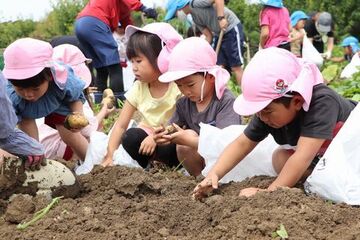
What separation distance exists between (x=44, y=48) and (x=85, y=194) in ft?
3.32

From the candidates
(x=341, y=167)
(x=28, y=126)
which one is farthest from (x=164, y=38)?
(x=341, y=167)

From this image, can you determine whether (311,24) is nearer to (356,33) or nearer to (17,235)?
(356,33)

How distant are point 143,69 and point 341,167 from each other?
1.50 metres

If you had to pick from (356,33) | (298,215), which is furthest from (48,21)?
(298,215)

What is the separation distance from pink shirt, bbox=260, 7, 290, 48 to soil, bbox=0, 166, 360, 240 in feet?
16.1

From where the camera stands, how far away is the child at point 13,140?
2.72 metres

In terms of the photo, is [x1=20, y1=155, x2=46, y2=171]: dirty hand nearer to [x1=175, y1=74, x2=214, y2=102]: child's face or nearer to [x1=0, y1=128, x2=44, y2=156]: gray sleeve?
[x1=0, y1=128, x2=44, y2=156]: gray sleeve

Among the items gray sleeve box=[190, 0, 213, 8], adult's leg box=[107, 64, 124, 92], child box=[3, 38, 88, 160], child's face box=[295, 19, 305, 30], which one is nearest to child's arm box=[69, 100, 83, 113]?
child box=[3, 38, 88, 160]

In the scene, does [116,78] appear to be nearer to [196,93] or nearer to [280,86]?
[196,93]

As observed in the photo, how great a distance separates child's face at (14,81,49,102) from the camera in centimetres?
379

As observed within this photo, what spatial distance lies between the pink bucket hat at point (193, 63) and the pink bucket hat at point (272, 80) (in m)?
0.69

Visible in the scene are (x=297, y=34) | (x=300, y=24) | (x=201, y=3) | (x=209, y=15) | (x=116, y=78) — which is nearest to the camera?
(x=116, y=78)

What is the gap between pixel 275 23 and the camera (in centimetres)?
778

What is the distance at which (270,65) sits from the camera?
2807mm
